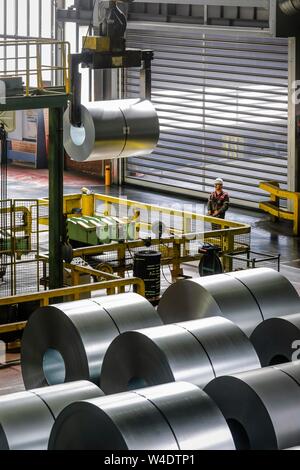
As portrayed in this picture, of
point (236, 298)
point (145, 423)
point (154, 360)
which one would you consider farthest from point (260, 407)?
point (236, 298)

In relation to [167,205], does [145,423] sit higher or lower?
lower

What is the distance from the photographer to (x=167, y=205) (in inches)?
1082

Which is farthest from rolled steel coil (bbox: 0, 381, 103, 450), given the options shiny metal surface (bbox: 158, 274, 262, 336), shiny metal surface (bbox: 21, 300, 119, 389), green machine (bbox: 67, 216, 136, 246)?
green machine (bbox: 67, 216, 136, 246)

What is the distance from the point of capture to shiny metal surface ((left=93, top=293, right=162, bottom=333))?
1282 centimetres

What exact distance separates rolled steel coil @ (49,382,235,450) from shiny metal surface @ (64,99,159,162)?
6801mm

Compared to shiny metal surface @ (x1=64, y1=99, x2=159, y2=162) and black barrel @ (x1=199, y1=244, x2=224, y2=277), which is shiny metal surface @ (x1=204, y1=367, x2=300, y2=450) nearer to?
shiny metal surface @ (x1=64, y1=99, x2=159, y2=162)

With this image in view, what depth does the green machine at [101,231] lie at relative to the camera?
21016mm

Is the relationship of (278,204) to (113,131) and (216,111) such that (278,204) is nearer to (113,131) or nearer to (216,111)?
(216,111)

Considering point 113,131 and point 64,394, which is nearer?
point 64,394

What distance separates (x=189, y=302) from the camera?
13.9 meters

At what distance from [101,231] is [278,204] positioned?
20.9 ft

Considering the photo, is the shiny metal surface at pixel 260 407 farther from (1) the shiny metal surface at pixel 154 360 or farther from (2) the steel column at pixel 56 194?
(2) the steel column at pixel 56 194

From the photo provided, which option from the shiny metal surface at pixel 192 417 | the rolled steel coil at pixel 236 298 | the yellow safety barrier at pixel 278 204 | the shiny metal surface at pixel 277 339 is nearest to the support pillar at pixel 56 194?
the rolled steel coil at pixel 236 298

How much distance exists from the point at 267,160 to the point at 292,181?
59.1 inches
